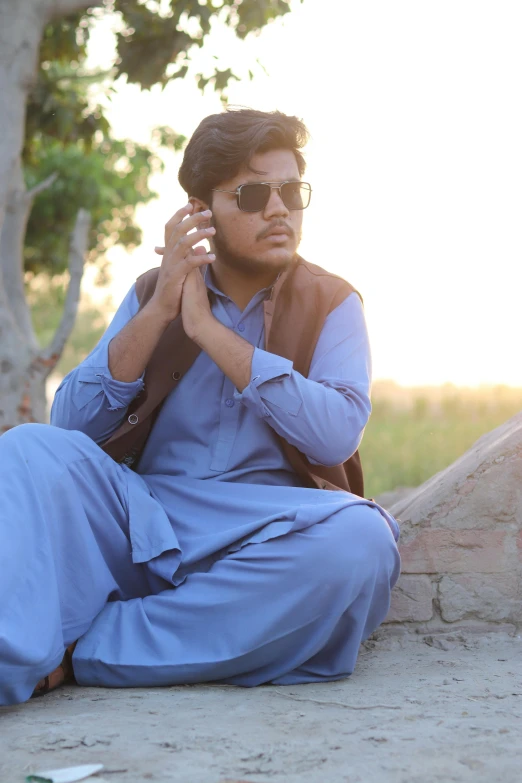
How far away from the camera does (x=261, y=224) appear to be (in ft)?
10.4

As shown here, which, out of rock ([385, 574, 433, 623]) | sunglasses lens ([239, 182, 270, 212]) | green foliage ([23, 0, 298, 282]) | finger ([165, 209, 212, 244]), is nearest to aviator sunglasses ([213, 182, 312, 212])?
sunglasses lens ([239, 182, 270, 212])

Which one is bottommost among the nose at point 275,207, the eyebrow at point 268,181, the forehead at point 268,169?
the nose at point 275,207

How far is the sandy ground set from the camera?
1.93 m

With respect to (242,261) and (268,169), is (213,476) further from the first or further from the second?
(268,169)

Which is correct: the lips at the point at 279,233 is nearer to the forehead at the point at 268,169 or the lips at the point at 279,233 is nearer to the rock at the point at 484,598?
the forehead at the point at 268,169

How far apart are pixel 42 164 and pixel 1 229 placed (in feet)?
15.3

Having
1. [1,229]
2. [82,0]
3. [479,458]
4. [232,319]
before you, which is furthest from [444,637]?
[82,0]

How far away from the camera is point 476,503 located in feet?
11.1

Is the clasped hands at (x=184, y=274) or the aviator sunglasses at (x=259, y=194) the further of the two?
the aviator sunglasses at (x=259, y=194)

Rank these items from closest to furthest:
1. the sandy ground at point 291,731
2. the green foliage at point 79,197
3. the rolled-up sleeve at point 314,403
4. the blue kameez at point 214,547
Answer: the sandy ground at point 291,731 < the blue kameez at point 214,547 < the rolled-up sleeve at point 314,403 < the green foliage at point 79,197

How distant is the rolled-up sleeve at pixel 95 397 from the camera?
120 inches

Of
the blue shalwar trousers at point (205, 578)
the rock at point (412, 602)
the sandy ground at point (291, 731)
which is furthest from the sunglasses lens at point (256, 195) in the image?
the sandy ground at point (291, 731)

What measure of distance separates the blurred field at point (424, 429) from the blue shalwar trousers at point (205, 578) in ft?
16.7

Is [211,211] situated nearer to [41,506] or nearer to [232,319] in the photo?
[232,319]
